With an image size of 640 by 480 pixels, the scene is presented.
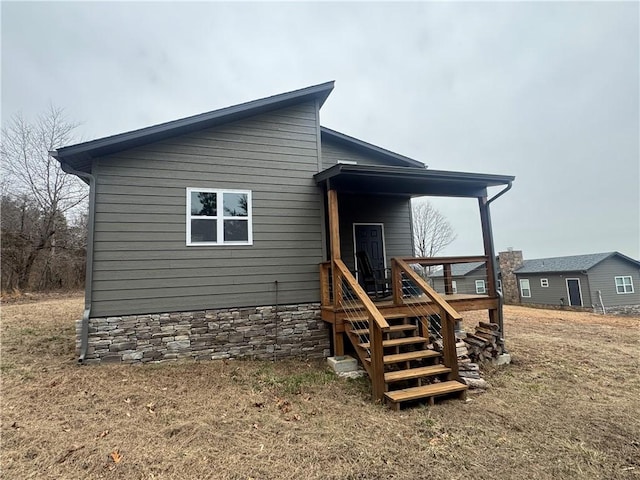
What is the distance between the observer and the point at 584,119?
21.1 m

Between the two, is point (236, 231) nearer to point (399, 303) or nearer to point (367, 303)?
point (367, 303)

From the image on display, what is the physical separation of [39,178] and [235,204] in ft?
58.5

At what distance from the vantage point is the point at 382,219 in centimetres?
895

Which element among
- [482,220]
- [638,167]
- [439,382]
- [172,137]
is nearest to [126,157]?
[172,137]

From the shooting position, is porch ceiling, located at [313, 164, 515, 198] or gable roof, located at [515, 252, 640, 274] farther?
gable roof, located at [515, 252, 640, 274]

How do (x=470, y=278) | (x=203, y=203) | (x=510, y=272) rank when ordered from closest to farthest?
(x=203, y=203) → (x=510, y=272) → (x=470, y=278)

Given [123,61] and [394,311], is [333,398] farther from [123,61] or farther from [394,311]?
[123,61]

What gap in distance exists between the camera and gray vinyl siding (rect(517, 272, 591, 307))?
22.2 m

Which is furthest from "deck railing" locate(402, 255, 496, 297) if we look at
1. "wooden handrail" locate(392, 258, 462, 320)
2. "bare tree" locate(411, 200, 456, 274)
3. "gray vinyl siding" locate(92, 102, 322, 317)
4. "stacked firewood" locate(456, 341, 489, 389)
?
"bare tree" locate(411, 200, 456, 274)

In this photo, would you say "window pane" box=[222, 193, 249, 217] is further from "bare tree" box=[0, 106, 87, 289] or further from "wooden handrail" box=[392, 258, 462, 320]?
"bare tree" box=[0, 106, 87, 289]

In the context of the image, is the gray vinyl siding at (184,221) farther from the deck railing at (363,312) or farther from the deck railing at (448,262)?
the deck railing at (448,262)

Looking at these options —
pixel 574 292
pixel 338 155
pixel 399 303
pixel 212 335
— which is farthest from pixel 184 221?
pixel 574 292

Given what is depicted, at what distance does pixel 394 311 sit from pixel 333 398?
2035 millimetres

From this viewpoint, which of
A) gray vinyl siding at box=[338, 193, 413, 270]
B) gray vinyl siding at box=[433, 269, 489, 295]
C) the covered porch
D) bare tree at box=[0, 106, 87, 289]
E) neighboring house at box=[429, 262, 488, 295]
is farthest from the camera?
gray vinyl siding at box=[433, 269, 489, 295]
